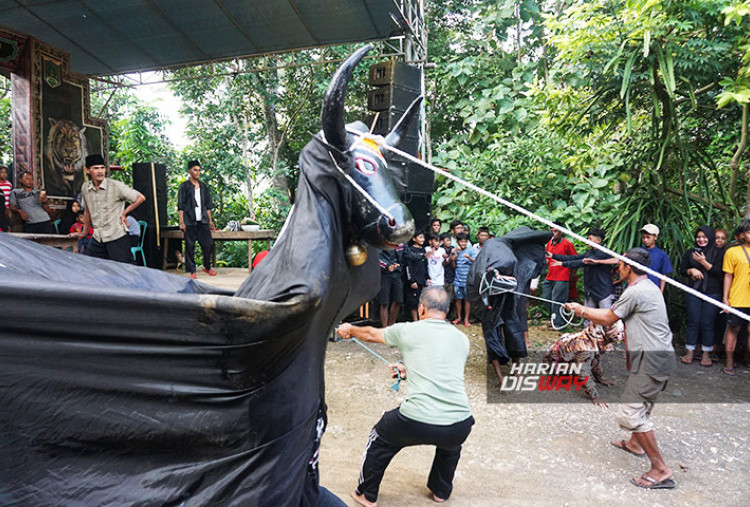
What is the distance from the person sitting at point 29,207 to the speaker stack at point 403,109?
596 centimetres

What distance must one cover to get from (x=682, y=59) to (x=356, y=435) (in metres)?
6.35

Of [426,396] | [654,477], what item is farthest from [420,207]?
[426,396]

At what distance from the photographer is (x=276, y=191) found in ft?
37.7

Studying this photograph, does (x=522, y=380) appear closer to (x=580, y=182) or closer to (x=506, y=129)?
(x=580, y=182)

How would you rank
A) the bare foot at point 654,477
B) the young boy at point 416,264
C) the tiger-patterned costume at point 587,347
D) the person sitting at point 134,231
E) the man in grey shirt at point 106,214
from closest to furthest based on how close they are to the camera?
the bare foot at point 654,477
the man in grey shirt at point 106,214
the tiger-patterned costume at point 587,347
the person sitting at point 134,231
the young boy at point 416,264

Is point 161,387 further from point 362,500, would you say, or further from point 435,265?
point 435,265

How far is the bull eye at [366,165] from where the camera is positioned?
195 cm

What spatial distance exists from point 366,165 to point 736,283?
6.68 m

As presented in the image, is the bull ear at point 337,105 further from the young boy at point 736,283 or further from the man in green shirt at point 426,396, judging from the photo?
the young boy at point 736,283

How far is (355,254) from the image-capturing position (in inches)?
78.0

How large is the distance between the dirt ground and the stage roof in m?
6.13

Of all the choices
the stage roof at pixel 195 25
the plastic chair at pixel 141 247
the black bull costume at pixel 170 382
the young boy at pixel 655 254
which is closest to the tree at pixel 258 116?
the stage roof at pixel 195 25

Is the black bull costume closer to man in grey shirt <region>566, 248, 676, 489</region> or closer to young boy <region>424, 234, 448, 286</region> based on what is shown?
man in grey shirt <region>566, 248, 676, 489</region>

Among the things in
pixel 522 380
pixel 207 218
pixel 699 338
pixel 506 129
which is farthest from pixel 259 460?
pixel 506 129
